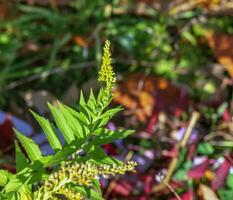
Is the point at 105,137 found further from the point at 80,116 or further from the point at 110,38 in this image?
the point at 110,38

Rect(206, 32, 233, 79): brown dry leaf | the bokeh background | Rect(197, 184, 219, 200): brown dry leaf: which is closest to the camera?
Rect(197, 184, 219, 200): brown dry leaf

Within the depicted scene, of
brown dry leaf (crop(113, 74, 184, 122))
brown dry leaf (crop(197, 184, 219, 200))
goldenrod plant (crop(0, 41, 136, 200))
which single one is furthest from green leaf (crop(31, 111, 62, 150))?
brown dry leaf (crop(113, 74, 184, 122))

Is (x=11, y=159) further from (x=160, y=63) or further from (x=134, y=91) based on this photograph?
(x=160, y=63)

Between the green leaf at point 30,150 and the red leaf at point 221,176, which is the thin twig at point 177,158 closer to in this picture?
the red leaf at point 221,176

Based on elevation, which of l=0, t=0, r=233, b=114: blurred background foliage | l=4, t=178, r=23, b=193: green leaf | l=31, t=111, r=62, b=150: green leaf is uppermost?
l=31, t=111, r=62, b=150: green leaf

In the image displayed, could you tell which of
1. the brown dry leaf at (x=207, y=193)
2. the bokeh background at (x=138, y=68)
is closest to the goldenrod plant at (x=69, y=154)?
the brown dry leaf at (x=207, y=193)

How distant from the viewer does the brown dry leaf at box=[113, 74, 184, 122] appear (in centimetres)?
162

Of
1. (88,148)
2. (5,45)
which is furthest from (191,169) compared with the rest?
(5,45)

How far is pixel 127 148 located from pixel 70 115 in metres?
0.70

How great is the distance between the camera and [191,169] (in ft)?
4.43

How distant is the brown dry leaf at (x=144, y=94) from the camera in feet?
5.30

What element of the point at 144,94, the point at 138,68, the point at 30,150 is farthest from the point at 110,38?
the point at 30,150

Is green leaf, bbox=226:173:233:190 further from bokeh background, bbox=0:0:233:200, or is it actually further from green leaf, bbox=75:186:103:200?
green leaf, bbox=75:186:103:200

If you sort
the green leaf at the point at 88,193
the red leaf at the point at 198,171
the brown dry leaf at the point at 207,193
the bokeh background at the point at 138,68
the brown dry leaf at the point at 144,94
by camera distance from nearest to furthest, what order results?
the green leaf at the point at 88,193 < the brown dry leaf at the point at 207,193 < the red leaf at the point at 198,171 < the bokeh background at the point at 138,68 < the brown dry leaf at the point at 144,94
